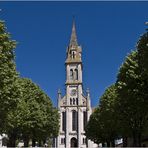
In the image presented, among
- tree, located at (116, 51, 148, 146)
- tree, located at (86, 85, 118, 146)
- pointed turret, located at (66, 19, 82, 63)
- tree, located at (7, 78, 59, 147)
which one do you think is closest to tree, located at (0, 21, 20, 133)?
tree, located at (116, 51, 148, 146)

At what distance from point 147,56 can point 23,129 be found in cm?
2987

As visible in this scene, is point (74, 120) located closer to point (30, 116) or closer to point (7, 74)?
point (30, 116)

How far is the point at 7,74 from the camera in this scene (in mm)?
39125

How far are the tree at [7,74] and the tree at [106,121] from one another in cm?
1865

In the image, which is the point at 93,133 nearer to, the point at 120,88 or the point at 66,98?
the point at 120,88

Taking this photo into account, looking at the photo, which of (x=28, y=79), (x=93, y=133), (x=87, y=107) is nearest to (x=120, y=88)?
(x=28, y=79)

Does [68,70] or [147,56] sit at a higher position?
[68,70]

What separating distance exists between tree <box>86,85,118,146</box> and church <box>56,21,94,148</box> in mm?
51816

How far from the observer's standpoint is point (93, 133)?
97.2 metres

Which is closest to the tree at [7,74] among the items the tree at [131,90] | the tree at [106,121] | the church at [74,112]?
the tree at [131,90]

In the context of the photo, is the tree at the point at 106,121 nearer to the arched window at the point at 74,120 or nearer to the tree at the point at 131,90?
the tree at the point at 131,90

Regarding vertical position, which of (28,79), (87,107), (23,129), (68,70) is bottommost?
(23,129)

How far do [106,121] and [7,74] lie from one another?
35.6m

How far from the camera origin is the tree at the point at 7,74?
38.1 metres
